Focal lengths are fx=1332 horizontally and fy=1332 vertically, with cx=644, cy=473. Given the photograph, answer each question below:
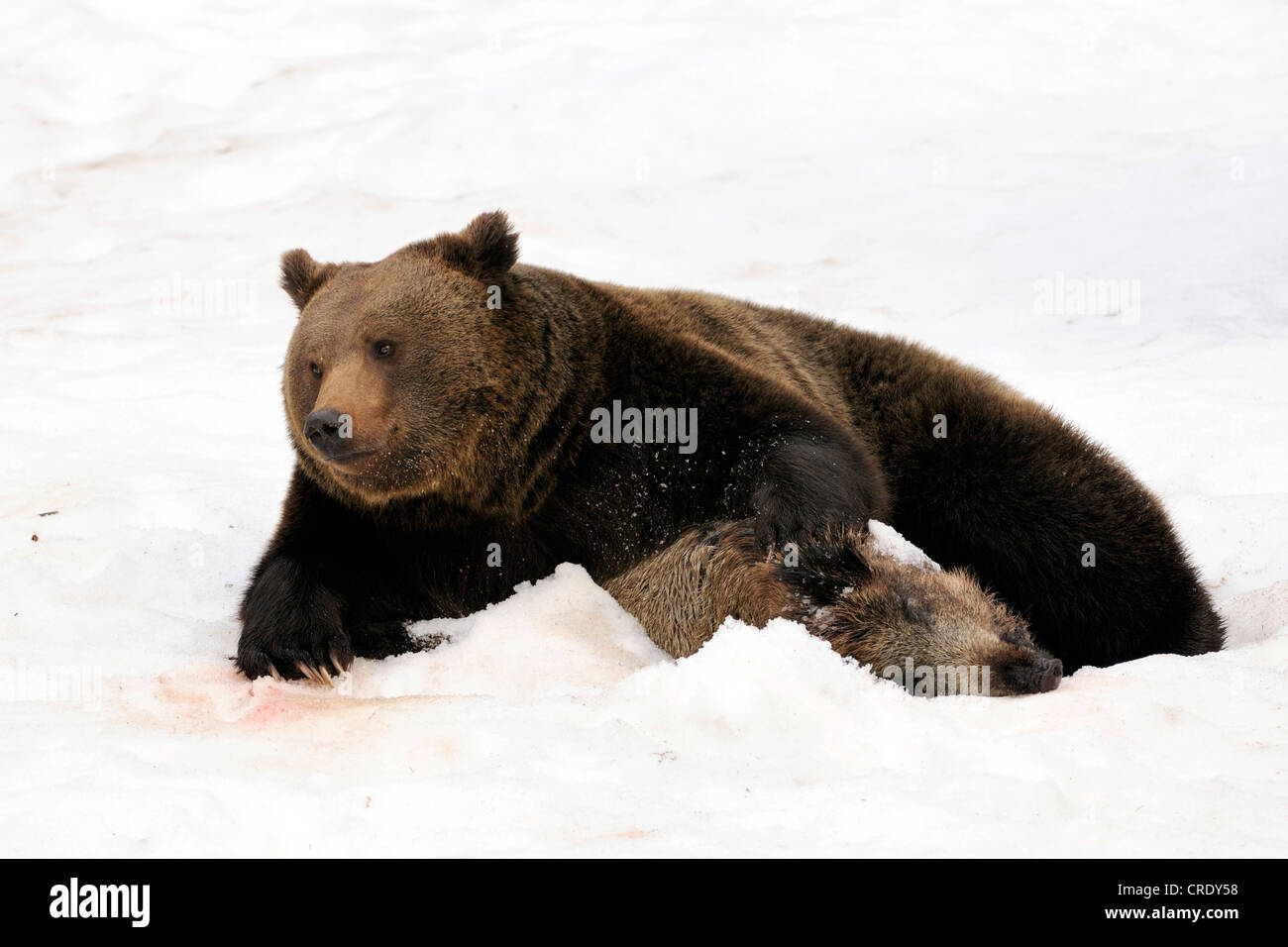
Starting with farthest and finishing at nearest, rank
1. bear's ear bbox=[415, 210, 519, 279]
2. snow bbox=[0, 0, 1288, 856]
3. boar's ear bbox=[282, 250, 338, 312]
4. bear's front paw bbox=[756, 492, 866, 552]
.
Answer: boar's ear bbox=[282, 250, 338, 312] < bear's ear bbox=[415, 210, 519, 279] < bear's front paw bbox=[756, 492, 866, 552] < snow bbox=[0, 0, 1288, 856]

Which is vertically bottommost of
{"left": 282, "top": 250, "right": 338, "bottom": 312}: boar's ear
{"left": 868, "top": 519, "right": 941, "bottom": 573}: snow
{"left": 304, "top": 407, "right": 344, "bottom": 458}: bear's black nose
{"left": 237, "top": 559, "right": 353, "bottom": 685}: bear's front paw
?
{"left": 237, "top": 559, "right": 353, "bottom": 685}: bear's front paw

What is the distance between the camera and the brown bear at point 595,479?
15.0 feet

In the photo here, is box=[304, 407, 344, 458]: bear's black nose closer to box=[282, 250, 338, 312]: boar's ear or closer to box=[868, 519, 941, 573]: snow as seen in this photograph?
box=[282, 250, 338, 312]: boar's ear

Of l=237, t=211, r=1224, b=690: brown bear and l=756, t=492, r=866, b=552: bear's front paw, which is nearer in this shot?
l=756, t=492, r=866, b=552: bear's front paw

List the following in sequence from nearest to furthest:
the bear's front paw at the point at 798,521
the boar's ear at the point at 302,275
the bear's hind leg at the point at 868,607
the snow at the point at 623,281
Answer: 1. the snow at the point at 623,281
2. the bear's hind leg at the point at 868,607
3. the bear's front paw at the point at 798,521
4. the boar's ear at the point at 302,275

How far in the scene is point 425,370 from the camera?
474 cm

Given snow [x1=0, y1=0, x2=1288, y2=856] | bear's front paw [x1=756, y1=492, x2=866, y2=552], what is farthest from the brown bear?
snow [x1=0, y1=0, x2=1288, y2=856]

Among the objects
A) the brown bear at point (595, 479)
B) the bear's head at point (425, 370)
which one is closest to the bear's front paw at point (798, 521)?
the brown bear at point (595, 479)

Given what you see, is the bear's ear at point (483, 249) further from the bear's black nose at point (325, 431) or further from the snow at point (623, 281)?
the snow at point (623, 281)

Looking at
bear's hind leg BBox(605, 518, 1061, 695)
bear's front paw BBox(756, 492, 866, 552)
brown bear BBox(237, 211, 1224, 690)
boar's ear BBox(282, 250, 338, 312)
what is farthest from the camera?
boar's ear BBox(282, 250, 338, 312)

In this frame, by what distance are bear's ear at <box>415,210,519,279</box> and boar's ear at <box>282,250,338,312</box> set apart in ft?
1.83

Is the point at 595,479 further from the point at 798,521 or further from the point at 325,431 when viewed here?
the point at 325,431

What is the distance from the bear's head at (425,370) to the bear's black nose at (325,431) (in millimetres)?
23

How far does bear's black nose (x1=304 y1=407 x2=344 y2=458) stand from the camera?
4301mm
